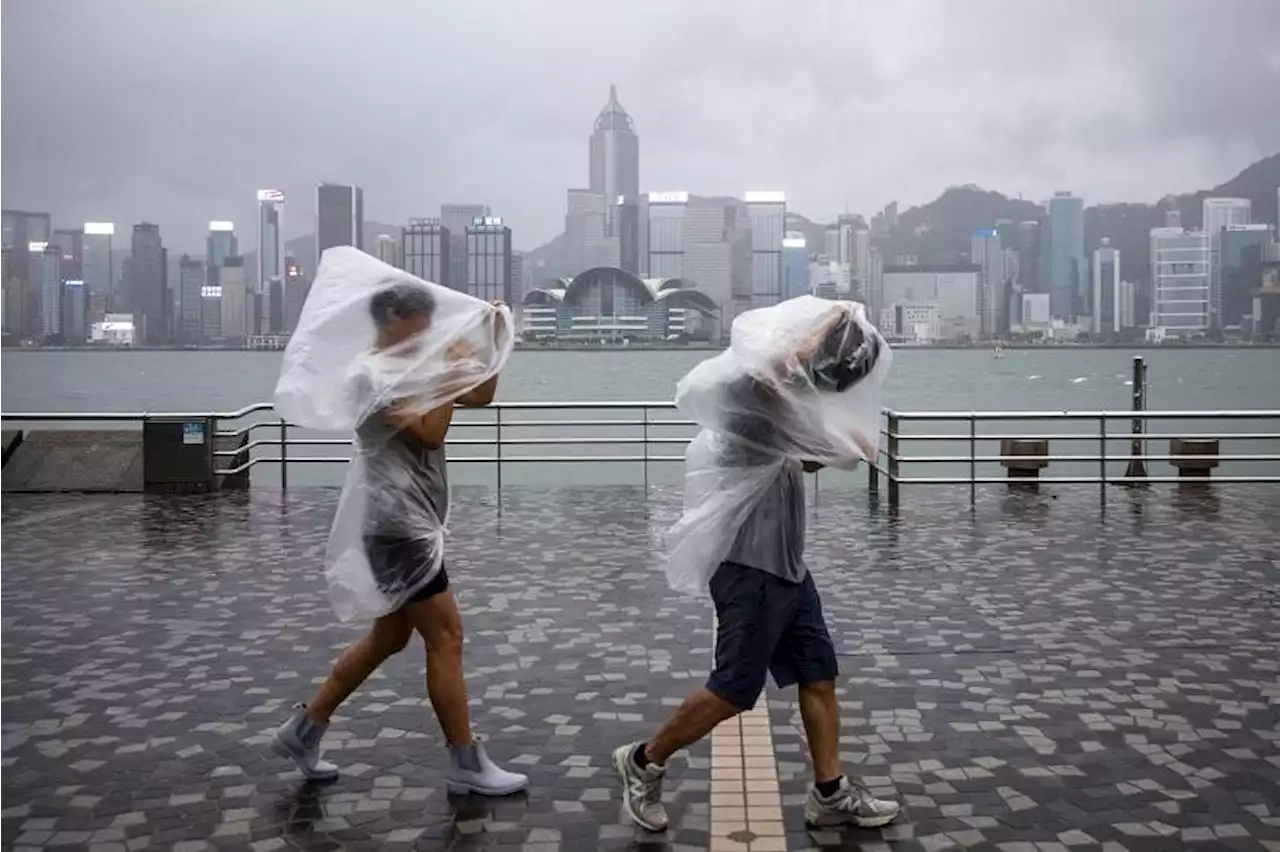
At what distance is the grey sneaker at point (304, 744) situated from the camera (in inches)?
185

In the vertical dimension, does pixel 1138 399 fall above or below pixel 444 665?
above

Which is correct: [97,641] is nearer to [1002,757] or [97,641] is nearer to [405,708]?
[405,708]

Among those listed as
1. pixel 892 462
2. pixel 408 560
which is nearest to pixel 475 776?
pixel 408 560

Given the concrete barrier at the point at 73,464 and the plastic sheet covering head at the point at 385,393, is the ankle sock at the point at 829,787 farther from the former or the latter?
the concrete barrier at the point at 73,464

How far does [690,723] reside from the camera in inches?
169

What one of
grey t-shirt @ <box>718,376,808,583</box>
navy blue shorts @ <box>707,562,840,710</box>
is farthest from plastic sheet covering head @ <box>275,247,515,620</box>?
navy blue shorts @ <box>707,562,840,710</box>

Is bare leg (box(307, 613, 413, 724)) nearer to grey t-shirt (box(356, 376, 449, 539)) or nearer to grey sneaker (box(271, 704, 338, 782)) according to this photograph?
grey sneaker (box(271, 704, 338, 782))

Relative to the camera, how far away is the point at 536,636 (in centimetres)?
720

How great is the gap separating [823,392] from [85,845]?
2.71 metres

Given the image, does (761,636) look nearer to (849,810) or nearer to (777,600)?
(777,600)

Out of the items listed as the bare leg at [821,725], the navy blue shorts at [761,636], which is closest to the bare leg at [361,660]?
the navy blue shorts at [761,636]

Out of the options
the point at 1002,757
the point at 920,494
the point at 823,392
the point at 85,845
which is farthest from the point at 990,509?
the point at 85,845

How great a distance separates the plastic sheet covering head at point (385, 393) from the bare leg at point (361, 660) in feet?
0.45

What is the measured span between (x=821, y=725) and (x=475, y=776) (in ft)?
3.90
